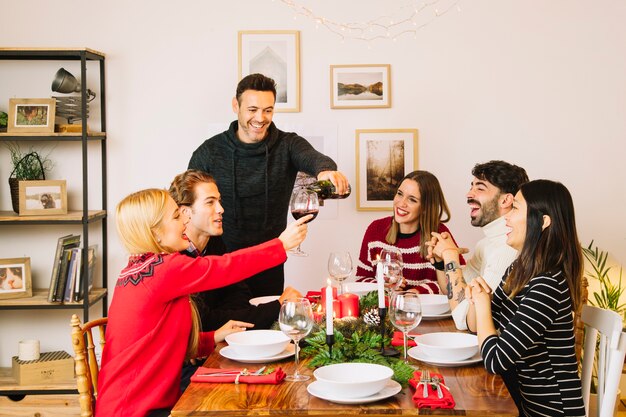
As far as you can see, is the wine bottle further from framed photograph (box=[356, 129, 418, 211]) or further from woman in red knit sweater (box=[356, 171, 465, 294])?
framed photograph (box=[356, 129, 418, 211])

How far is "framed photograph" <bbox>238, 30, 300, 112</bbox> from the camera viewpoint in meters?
4.38

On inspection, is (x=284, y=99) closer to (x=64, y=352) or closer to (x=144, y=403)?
(x=64, y=352)

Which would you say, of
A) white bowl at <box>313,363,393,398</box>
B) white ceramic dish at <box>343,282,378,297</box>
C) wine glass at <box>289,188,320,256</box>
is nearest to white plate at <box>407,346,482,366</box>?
white bowl at <box>313,363,393,398</box>

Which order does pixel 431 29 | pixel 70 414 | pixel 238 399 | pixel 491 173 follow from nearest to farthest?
pixel 238 399 → pixel 491 173 → pixel 70 414 → pixel 431 29

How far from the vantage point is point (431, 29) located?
4.38 meters

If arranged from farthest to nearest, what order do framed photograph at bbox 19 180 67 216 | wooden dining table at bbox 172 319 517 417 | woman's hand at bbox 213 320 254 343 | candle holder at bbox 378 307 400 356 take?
framed photograph at bbox 19 180 67 216 < woman's hand at bbox 213 320 254 343 < candle holder at bbox 378 307 400 356 < wooden dining table at bbox 172 319 517 417

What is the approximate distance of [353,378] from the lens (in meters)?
1.99

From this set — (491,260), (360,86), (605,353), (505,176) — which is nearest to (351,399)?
(605,353)

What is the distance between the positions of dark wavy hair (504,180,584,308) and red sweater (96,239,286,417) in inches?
37.3

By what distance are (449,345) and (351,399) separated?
2.01 ft

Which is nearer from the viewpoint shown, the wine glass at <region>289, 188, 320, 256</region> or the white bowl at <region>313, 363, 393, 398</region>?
the white bowl at <region>313, 363, 393, 398</region>

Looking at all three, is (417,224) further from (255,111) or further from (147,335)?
(147,335)

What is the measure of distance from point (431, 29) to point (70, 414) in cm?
285

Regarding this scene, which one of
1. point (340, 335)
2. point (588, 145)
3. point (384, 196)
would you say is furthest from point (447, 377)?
point (588, 145)
